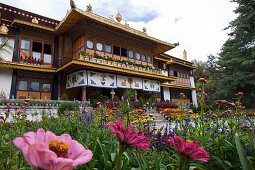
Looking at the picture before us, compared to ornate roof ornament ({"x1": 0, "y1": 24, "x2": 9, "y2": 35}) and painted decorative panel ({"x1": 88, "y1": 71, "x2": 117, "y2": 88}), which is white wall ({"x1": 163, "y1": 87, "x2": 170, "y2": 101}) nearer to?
painted decorative panel ({"x1": 88, "y1": 71, "x2": 117, "y2": 88})

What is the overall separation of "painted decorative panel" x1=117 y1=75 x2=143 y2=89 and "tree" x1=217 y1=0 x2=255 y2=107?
7.99 m

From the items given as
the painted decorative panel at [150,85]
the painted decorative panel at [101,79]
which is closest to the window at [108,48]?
the painted decorative panel at [101,79]

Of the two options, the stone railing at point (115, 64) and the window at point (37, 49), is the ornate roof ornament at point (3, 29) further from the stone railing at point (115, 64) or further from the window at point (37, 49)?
the stone railing at point (115, 64)

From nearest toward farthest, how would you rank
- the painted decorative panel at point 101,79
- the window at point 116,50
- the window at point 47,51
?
the painted decorative panel at point 101,79, the window at point 47,51, the window at point 116,50

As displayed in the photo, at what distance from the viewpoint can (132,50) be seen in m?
17.5

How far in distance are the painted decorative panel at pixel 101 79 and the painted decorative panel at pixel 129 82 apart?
548 millimetres

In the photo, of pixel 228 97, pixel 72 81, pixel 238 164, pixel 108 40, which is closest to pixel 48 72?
pixel 72 81

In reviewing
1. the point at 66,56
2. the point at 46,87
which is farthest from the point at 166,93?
the point at 46,87

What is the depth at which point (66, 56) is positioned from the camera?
1490 cm

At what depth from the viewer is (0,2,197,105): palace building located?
1227cm

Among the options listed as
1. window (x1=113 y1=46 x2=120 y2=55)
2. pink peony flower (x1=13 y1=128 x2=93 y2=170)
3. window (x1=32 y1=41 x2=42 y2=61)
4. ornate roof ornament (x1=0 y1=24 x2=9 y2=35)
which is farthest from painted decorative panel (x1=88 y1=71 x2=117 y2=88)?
pink peony flower (x1=13 y1=128 x2=93 y2=170)

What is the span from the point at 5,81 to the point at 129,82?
971cm

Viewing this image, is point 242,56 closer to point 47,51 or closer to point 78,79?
point 78,79

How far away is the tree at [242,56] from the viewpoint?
15.0 meters
